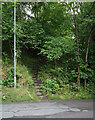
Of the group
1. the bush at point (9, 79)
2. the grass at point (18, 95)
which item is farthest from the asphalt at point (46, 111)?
the bush at point (9, 79)

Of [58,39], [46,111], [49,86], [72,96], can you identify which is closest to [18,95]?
[49,86]

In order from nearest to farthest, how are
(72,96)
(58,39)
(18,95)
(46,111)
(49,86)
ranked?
(46,111) → (18,95) → (72,96) → (49,86) → (58,39)

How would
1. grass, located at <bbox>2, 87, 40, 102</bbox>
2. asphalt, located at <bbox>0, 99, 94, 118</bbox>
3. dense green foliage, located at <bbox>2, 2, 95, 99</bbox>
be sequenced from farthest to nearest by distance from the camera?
dense green foliage, located at <bbox>2, 2, 95, 99</bbox>
grass, located at <bbox>2, 87, 40, 102</bbox>
asphalt, located at <bbox>0, 99, 94, 118</bbox>

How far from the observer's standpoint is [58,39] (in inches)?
351

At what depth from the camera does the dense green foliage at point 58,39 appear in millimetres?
8106

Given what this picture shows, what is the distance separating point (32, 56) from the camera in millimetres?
11141

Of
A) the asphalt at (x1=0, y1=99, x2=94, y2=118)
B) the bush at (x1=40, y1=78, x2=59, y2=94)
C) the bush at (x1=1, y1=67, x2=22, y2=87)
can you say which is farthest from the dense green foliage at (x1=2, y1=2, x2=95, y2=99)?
the asphalt at (x1=0, y1=99, x2=94, y2=118)

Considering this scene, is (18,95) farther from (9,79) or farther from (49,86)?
(49,86)

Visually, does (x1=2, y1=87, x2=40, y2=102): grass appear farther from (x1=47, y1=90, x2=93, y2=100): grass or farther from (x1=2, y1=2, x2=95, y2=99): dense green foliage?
(x1=47, y1=90, x2=93, y2=100): grass

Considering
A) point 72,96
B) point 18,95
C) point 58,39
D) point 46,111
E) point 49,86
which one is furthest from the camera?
point 58,39

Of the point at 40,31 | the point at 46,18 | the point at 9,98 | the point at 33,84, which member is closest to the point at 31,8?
the point at 46,18

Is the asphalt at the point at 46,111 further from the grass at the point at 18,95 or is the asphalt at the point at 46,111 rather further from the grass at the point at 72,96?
the grass at the point at 72,96

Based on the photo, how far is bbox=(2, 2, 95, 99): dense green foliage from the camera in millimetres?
8106

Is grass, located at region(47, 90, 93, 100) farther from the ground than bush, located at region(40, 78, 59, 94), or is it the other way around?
bush, located at region(40, 78, 59, 94)
